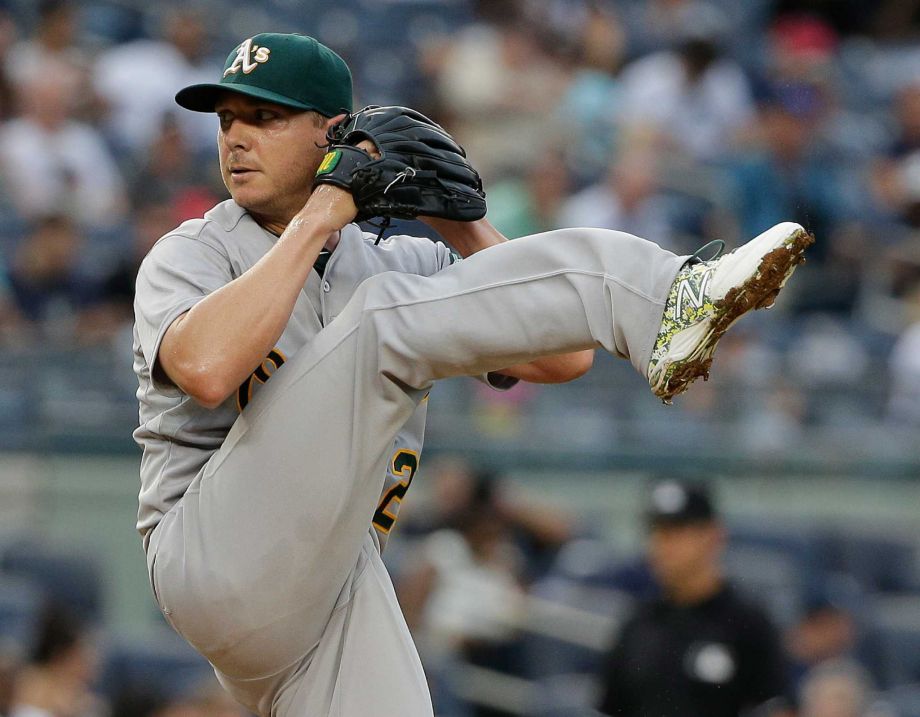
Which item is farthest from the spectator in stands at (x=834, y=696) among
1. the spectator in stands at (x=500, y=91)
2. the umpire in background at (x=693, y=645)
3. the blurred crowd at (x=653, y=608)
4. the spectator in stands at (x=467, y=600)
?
the spectator in stands at (x=500, y=91)

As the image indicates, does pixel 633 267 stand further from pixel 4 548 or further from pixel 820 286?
pixel 820 286

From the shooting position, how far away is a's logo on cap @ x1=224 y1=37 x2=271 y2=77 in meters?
2.82

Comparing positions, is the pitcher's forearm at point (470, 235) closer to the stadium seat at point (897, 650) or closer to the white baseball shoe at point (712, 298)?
the white baseball shoe at point (712, 298)

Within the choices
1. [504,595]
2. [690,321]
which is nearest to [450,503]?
[504,595]

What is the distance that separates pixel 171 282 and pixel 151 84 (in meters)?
5.58

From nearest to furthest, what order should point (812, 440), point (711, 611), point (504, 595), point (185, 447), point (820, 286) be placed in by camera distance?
point (185, 447) < point (711, 611) < point (504, 595) < point (812, 440) < point (820, 286)

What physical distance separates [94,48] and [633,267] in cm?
652

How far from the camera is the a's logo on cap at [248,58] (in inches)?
111

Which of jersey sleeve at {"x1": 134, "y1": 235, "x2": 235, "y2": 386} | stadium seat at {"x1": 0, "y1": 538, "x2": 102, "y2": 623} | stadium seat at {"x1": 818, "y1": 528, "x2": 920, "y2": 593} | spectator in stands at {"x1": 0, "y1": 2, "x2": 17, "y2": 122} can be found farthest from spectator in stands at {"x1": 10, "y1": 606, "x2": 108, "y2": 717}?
spectator in stands at {"x1": 0, "y1": 2, "x2": 17, "y2": 122}

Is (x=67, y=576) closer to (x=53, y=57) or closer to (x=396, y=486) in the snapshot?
(x=396, y=486)

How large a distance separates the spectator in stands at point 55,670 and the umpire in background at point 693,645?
1.52 meters

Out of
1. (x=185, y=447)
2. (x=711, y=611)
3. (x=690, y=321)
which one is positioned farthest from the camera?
(x=711, y=611)

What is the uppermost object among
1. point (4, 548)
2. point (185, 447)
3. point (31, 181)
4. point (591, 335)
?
point (591, 335)

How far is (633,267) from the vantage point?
2.64 m
